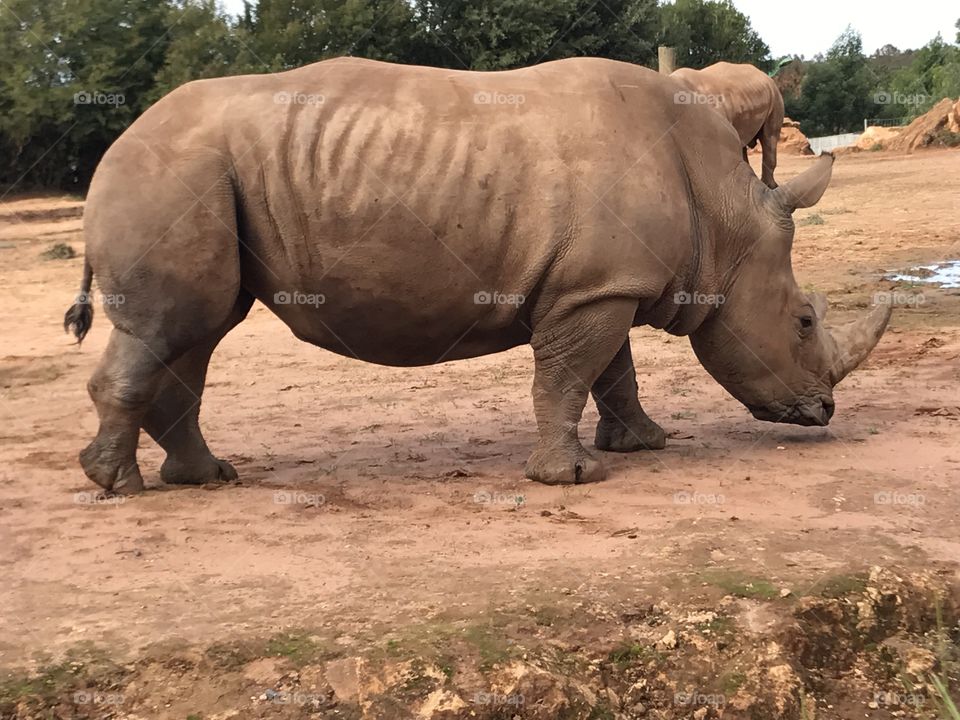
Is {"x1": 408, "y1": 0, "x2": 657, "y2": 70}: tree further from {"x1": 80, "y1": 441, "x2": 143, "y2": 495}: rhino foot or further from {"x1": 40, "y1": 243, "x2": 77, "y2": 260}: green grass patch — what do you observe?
{"x1": 80, "y1": 441, "x2": 143, "y2": 495}: rhino foot

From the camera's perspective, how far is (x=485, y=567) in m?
4.89

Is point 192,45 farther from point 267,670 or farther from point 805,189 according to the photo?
point 267,670

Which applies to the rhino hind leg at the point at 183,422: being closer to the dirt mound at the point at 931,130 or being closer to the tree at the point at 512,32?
the tree at the point at 512,32

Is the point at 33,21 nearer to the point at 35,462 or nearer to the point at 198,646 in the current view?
the point at 35,462

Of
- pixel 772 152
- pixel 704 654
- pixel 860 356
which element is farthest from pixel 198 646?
pixel 772 152

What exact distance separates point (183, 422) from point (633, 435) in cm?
258

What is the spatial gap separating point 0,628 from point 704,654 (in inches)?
99.4

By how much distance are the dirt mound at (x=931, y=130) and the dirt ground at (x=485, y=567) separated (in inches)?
1079

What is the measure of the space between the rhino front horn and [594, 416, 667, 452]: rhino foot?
3.54 feet

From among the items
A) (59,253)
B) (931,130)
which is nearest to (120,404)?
(59,253)

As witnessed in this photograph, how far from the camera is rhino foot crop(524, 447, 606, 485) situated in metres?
6.25

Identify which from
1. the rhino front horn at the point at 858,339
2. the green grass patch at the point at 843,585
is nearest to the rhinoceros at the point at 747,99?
the rhino front horn at the point at 858,339

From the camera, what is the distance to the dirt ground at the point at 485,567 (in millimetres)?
4012

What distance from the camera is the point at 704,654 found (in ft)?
13.8
